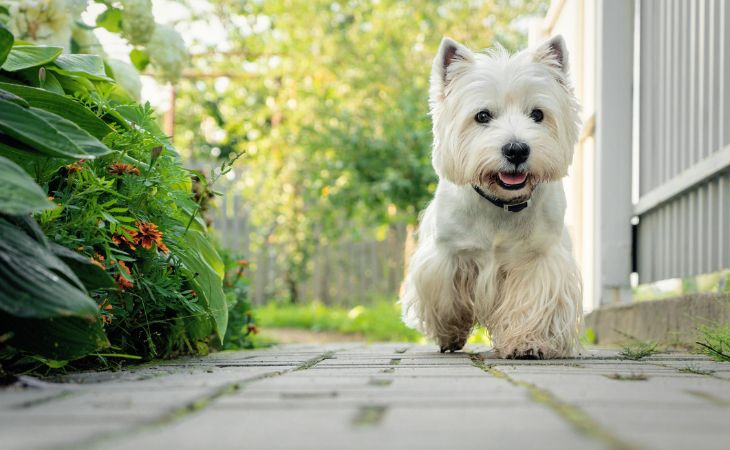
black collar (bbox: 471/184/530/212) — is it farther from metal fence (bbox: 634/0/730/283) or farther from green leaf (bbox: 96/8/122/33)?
green leaf (bbox: 96/8/122/33)

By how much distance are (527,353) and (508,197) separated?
577 millimetres

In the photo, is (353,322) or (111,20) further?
(353,322)

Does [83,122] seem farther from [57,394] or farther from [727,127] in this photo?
[727,127]

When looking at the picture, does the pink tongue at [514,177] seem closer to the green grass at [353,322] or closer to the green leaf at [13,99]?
the green leaf at [13,99]

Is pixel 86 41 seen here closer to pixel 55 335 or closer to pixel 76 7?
pixel 76 7

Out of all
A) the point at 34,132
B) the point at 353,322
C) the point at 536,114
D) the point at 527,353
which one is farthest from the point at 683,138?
the point at 353,322

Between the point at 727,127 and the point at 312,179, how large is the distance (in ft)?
26.8

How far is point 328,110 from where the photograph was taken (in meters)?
11.6

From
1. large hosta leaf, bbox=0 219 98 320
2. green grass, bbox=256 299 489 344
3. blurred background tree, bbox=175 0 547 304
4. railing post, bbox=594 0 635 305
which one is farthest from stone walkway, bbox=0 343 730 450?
blurred background tree, bbox=175 0 547 304

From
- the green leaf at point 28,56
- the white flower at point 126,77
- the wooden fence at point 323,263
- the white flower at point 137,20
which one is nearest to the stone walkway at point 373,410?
the green leaf at point 28,56

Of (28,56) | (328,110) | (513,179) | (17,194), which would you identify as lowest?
(17,194)

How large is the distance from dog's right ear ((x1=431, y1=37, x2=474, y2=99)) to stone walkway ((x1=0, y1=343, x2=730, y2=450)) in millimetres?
1634

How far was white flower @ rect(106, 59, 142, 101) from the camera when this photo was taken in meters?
3.66

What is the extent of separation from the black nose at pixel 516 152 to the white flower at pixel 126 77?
1.55 metres
